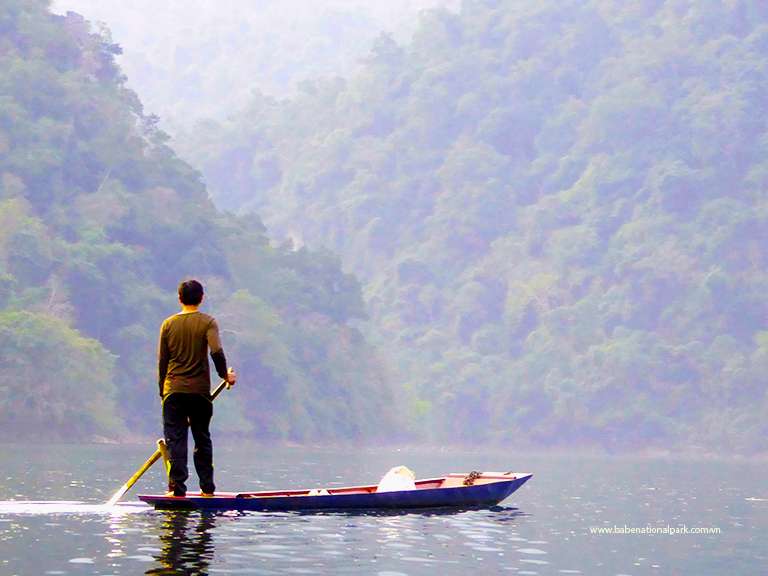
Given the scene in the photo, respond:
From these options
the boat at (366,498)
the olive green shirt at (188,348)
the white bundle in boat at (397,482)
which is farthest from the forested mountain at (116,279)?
the olive green shirt at (188,348)

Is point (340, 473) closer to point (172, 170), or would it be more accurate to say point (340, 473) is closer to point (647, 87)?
point (172, 170)

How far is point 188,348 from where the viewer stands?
75.7ft

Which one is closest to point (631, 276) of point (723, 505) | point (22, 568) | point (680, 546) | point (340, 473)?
point (340, 473)

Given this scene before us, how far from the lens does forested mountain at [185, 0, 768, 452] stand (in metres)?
128

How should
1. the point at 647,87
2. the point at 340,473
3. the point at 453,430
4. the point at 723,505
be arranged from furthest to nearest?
1. the point at 647,87
2. the point at 453,430
3. the point at 340,473
4. the point at 723,505

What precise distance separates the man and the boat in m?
1.52

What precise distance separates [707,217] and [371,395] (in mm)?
45828

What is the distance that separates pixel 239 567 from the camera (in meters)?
19.9

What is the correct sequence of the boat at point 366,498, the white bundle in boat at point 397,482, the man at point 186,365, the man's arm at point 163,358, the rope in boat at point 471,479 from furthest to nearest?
1. the rope in boat at point 471,479
2. the white bundle in boat at point 397,482
3. the boat at point 366,498
4. the man's arm at point 163,358
5. the man at point 186,365

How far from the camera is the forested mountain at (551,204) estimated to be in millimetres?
128125

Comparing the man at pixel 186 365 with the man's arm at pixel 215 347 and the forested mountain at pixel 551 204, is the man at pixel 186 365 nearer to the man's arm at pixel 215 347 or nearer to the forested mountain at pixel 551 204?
the man's arm at pixel 215 347

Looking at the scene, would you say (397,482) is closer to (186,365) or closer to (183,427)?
(183,427)

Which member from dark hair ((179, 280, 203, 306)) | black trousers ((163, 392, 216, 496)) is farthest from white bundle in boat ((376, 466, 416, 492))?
dark hair ((179, 280, 203, 306))

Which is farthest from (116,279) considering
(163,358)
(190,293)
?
(190,293)
